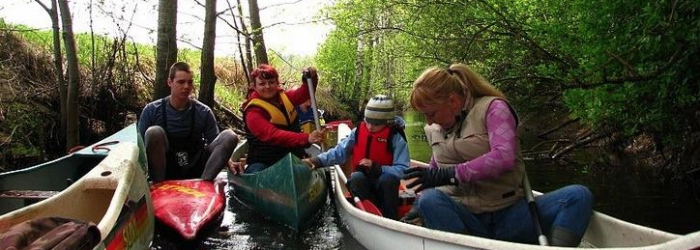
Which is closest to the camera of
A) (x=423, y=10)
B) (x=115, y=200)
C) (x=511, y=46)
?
(x=115, y=200)

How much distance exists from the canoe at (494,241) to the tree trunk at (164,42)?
5394 millimetres

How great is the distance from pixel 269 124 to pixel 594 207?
3.28 meters

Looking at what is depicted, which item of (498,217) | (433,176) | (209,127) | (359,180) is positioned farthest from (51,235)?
(209,127)

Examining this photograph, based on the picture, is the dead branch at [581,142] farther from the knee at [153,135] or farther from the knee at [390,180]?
the knee at [153,135]

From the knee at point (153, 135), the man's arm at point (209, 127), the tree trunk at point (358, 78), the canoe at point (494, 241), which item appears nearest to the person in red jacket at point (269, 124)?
the man's arm at point (209, 127)

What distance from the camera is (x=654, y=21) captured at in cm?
418

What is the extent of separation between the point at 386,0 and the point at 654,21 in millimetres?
4385

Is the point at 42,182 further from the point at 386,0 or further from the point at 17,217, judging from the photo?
the point at 386,0

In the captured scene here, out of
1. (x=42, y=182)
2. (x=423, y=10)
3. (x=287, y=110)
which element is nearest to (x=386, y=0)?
(x=423, y=10)

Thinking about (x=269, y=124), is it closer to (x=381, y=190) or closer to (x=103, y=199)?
(x=381, y=190)

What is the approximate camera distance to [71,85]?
7.55m

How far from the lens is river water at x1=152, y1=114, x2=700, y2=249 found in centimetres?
492

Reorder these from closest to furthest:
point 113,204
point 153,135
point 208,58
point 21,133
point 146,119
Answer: point 113,204, point 153,135, point 146,119, point 21,133, point 208,58

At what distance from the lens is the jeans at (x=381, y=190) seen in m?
4.35
